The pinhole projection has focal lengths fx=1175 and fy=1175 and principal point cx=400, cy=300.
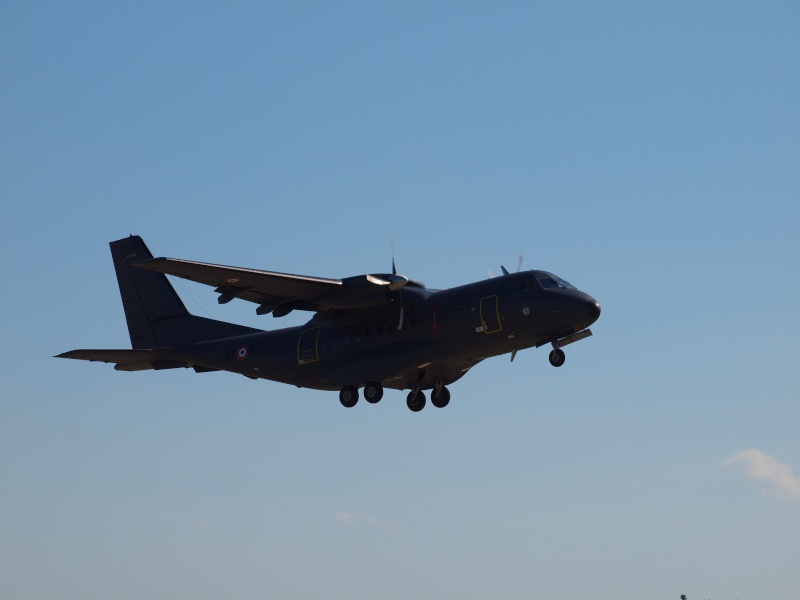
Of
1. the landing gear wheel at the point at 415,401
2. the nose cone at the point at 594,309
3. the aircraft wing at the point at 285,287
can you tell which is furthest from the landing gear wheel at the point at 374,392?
the nose cone at the point at 594,309

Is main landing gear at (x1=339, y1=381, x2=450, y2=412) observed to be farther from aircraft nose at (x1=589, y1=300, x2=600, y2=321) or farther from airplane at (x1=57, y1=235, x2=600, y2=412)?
aircraft nose at (x1=589, y1=300, x2=600, y2=321)

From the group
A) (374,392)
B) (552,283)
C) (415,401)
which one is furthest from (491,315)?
(415,401)

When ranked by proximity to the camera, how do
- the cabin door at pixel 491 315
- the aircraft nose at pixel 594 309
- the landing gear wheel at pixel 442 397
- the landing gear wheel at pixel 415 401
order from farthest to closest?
the landing gear wheel at pixel 415 401, the landing gear wheel at pixel 442 397, the cabin door at pixel 491 315, the aircraft nose at pixel 594 309

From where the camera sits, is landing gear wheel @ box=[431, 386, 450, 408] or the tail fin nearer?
landing gear wheel @ box=[431, 386, 450, 408]

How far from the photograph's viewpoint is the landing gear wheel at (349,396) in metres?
34.7

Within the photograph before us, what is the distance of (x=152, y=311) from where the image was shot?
39594 millimetres

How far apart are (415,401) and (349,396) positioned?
2.15 m

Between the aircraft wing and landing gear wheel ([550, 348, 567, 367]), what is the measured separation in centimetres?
473

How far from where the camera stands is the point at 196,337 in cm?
3838

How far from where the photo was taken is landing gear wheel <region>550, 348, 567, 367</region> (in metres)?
31.8

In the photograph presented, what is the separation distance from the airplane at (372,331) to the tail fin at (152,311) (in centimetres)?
17

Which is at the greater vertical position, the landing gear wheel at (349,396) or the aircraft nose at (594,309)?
the aircraft nose at (594,309)

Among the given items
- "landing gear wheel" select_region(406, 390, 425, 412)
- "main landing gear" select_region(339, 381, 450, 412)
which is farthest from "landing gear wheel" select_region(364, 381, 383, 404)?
"landing gear wheel" select_region(406, 390, 425, 412)

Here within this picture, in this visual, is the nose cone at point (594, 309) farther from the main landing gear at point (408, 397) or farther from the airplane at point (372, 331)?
the main landing gear at point (408, 397)
